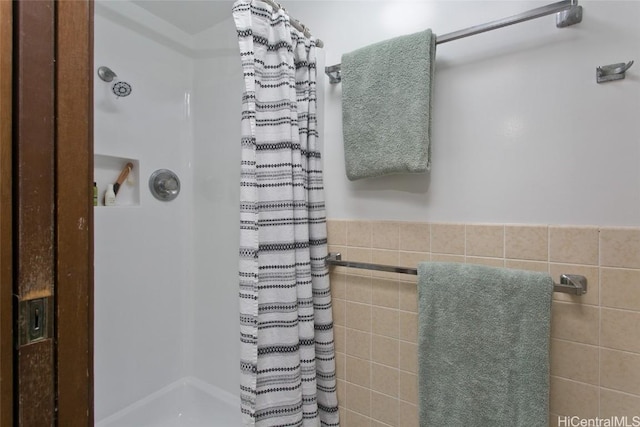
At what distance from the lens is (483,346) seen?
35.3 inches

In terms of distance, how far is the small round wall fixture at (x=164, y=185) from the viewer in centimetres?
165

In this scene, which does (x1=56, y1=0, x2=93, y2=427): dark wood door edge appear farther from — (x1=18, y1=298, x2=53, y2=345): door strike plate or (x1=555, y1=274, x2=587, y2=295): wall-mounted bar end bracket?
(x1=555, y1=274, x2=587, y2=295): wall-mounted bar end bracket

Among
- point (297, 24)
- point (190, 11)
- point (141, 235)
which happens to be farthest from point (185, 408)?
point (190, 11)

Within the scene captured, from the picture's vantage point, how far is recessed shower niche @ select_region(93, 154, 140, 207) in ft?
4.84

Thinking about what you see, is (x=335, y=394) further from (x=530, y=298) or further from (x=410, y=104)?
(x=410, y=104)

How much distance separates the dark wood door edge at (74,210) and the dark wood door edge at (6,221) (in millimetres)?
48

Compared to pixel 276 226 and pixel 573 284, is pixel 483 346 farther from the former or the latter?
pixel 276 226

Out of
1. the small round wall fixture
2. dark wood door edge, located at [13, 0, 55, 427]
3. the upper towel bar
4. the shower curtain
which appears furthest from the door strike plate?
the small round wall fixture

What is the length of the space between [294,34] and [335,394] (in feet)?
4.74

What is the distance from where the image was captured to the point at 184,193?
180 centimetres

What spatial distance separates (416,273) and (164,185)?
1427 millimetres

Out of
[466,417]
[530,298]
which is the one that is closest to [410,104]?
[530,298]

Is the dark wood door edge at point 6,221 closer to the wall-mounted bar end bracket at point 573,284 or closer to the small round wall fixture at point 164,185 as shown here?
the wall-mounted bar end bracket at point 573,284

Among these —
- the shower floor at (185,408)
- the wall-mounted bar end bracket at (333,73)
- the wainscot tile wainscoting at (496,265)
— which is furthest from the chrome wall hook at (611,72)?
the shower floor at (185,408)
